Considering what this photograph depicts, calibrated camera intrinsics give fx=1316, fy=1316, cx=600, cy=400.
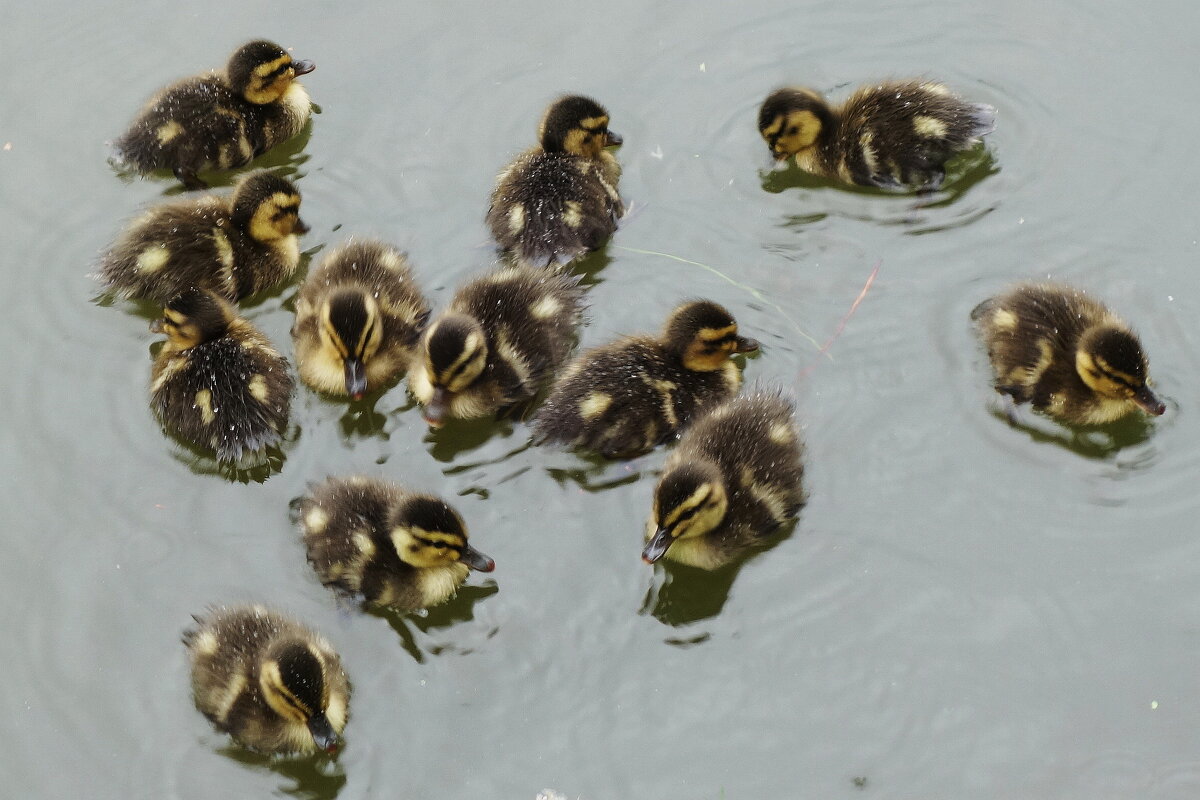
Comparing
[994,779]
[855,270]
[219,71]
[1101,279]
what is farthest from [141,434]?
[1101,279]

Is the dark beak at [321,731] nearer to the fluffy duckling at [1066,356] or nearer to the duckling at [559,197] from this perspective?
the duckling at [559,197]

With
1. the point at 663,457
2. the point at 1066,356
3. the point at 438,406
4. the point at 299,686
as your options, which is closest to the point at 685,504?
the point at 663,457

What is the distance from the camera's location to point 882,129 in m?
4.73

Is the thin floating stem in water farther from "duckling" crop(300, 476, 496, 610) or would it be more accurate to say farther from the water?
"duckling" crop(300, 476, 496, 610)

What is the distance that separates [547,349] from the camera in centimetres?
423

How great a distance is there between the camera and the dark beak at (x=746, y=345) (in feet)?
13.3

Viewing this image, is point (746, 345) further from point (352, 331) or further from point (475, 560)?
point (352, 331)

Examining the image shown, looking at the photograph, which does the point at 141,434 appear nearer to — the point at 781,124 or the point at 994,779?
the point at 781,124

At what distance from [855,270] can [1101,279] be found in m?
0.82

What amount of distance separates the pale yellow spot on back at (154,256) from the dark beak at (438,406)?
1.15m

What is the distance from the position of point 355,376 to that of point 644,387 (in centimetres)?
91

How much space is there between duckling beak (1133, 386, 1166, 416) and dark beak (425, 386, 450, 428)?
2065 millimetres

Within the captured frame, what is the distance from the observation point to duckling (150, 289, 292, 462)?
13.4ft

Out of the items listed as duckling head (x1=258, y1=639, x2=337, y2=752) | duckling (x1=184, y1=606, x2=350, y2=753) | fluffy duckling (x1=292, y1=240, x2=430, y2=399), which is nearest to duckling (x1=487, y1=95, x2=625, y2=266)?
fluffy duckling (x1=292, y1=240, x2=430, y2=399)
